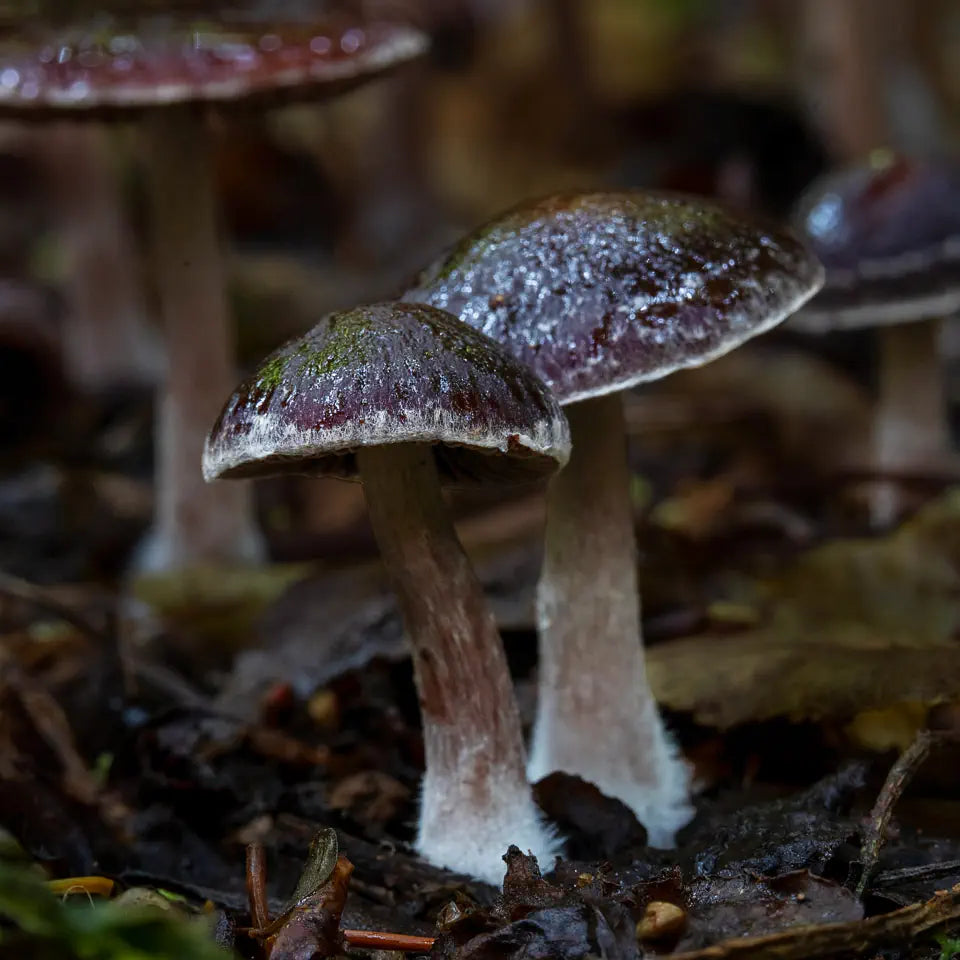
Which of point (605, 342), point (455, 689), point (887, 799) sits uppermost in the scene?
point (605, 342)

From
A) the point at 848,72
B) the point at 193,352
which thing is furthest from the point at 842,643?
the point at 848,72

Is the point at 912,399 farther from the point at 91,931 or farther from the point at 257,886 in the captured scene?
the point at 91,931

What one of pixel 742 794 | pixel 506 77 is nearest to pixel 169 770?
pixel 742 794

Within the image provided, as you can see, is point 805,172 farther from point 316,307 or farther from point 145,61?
point 145,61

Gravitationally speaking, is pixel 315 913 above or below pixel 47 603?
below

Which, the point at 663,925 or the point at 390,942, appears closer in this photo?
the point at 663,925

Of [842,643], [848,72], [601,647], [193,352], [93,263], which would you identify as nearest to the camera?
[601,647]

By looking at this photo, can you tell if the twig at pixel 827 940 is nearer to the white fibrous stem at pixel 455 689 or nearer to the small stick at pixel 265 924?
the small stick at pixel 265 924

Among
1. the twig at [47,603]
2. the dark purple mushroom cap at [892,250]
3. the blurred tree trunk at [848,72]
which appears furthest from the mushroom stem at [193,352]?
the blurred tree trunk at [848,72]
